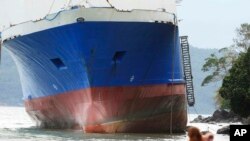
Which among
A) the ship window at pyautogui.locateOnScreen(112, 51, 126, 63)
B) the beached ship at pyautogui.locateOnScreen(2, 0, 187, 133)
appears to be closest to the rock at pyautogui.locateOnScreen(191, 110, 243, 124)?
the beached ship at pyautogui.locateOnScreen(2, 0, 187, 133)

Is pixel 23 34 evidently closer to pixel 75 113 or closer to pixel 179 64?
pixel 75 113

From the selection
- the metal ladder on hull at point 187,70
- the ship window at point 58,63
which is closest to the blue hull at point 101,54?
the ship window at point 58,63

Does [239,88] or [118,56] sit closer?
[118,56]

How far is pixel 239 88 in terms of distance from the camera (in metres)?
34.7

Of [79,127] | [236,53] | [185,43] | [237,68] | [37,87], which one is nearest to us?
[79,127]

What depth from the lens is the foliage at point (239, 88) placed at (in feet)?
112

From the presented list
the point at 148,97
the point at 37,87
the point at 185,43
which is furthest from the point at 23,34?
the point at 185,43

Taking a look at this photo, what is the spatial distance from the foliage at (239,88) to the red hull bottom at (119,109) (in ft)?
27.3

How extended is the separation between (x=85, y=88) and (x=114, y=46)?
225 cm

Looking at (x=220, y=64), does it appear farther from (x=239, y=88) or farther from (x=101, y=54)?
(x=101, y=54)

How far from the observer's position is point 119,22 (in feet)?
78.6

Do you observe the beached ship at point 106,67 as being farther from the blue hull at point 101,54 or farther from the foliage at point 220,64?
the foliage at point 220,64

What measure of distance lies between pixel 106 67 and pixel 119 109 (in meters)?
1.88

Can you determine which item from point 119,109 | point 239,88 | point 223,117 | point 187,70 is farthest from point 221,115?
point 119,109
